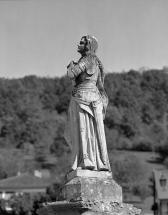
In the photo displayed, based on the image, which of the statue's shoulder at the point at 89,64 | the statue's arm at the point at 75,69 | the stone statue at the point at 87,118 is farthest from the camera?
the statue's shoulder at the point at 89,64

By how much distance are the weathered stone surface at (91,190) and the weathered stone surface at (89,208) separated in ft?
0.43

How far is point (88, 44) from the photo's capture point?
10.9 meters

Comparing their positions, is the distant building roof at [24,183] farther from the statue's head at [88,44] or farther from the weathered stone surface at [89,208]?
the weathered stone surface at [89,208]

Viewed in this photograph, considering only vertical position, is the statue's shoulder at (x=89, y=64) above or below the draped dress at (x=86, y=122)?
above

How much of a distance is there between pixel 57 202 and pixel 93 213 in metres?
0.60

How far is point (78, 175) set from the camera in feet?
32.7

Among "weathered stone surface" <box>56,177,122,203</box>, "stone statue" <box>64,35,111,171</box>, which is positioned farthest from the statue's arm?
"weathered stone surface" <box>56,177,122,203</box>

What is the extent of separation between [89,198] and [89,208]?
9.1 inches

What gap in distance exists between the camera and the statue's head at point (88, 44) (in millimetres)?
10891

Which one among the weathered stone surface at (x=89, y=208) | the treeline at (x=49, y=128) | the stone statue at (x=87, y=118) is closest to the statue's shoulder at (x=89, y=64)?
the stone statue at (x=87, y=118)

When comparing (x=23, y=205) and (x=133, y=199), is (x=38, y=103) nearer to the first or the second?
(x=133, y=199)

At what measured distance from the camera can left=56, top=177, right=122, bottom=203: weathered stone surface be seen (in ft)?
32.1

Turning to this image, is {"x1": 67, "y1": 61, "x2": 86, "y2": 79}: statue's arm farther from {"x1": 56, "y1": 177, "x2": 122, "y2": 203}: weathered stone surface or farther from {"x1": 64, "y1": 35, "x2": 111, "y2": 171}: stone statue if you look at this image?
{"x1": 56, "y1": 177, "x2": 122, "y2": 203}: weathered stone surface

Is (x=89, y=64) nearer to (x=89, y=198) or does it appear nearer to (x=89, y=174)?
(x=89, y=174)
